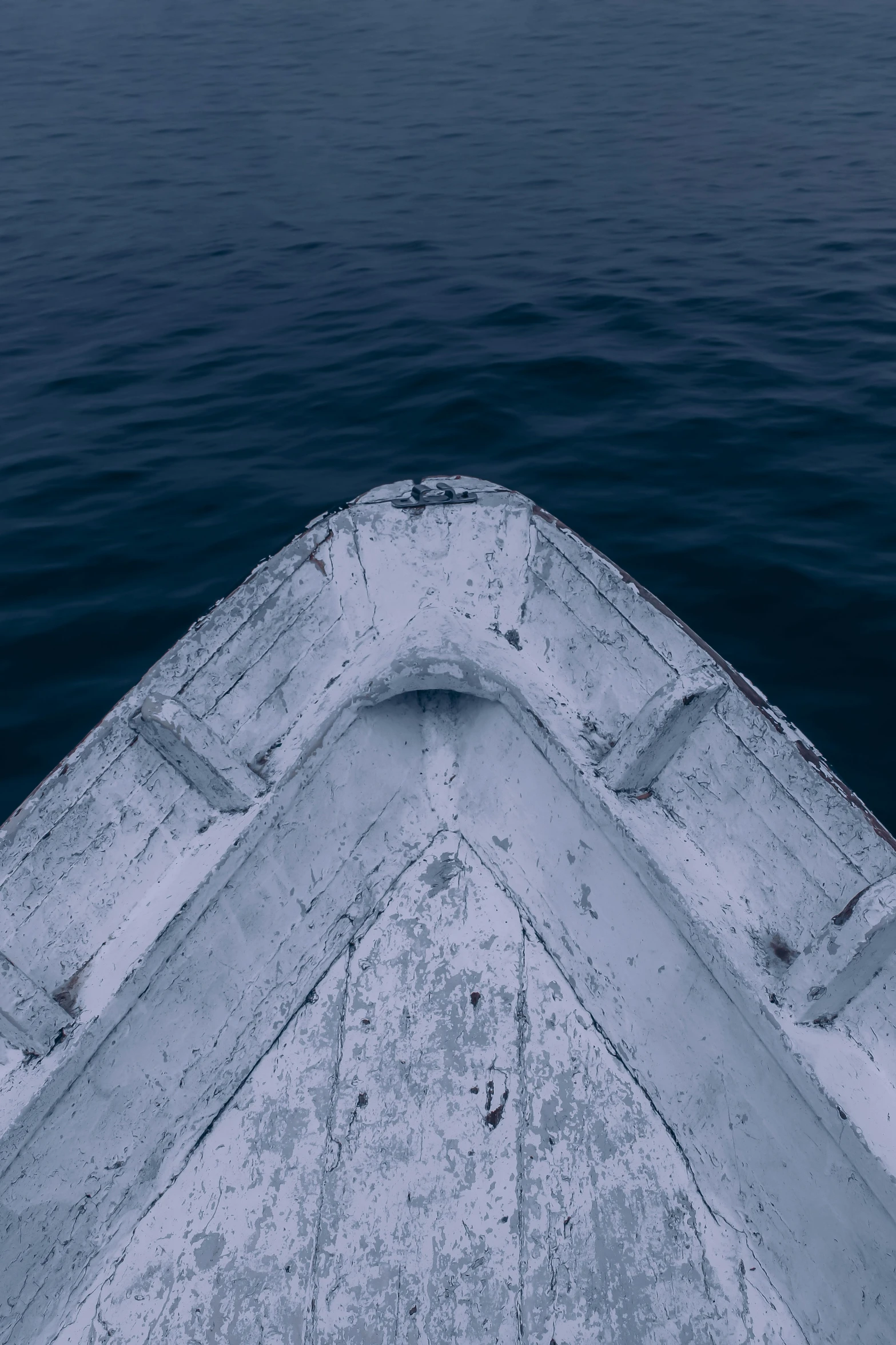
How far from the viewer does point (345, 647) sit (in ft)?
8.14

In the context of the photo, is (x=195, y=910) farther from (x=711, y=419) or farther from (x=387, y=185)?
(x=387, y=185)

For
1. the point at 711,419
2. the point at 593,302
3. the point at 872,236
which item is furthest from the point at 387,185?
the point at 711,419

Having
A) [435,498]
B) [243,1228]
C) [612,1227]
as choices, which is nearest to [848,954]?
[612,1227]

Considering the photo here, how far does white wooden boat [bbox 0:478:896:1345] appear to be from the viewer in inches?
72.7

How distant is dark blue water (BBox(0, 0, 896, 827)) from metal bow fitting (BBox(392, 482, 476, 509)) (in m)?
1.91

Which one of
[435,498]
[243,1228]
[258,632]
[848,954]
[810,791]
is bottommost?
[243,1228]

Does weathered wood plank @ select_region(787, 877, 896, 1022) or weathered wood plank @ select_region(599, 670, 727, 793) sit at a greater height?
weathered wood plank @ select_region(599, 670, 727, 793)

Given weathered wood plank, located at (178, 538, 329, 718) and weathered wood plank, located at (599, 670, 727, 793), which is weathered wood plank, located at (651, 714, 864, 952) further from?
weathered wood plank, located at (178, 538, 329, 718)

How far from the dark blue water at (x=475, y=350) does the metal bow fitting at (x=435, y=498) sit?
191 cm

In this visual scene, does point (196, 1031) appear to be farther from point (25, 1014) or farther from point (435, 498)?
point (435, 498)

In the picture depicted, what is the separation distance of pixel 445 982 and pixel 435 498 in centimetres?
138

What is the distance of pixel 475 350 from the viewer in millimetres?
6762

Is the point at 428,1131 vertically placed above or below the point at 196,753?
below

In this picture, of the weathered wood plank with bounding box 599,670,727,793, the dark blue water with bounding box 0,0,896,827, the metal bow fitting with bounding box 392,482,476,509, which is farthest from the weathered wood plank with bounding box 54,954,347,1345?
the dark blue water with bounding box 0,0,896,827
